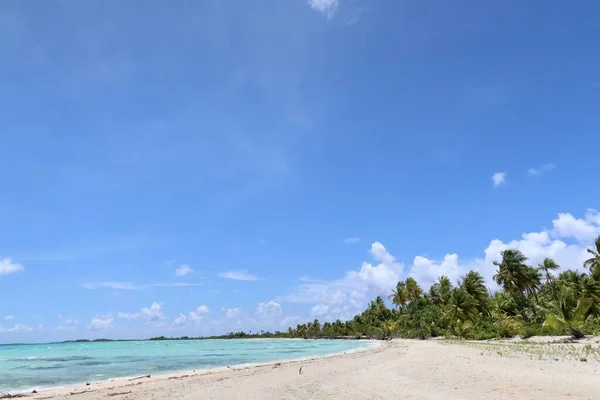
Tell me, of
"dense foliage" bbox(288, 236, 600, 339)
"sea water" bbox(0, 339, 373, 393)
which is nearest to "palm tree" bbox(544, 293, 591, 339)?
"dense foliage" bbox(288, 236, 600, 339)

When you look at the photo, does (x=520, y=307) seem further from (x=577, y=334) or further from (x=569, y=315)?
(x=569, y=315)

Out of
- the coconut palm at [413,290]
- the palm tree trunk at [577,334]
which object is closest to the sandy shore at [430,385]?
the palm tree trunk at [577,334]

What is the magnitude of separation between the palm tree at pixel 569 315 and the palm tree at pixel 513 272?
27172mm

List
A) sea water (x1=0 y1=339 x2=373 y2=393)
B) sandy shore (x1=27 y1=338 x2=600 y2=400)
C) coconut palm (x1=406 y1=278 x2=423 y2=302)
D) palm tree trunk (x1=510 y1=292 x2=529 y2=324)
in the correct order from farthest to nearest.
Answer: coconut palm (x1=406 y1=278 x2=423 y2=302) < palm tree trunk (x1=510 y1=292 x2=529 y2=324) < sea water (x1=0 y1=339 x2=373 y2=393) < sandy shore (x1=27 y1=338 x2=600 y2=400)

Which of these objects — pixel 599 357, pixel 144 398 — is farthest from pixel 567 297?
pixel 144 398

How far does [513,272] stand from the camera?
61719 millimetres

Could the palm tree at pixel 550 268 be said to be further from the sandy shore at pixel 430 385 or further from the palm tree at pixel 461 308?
the sandy shore at pixel 430 385

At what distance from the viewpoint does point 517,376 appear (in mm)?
15156

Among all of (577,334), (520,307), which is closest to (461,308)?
(520,307)

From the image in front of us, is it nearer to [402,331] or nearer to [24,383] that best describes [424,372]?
[24,383]

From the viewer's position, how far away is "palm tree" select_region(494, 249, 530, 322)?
61138mm

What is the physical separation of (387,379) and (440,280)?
71742mm

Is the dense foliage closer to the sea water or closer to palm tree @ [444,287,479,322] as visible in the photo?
palm tree @ [444,287,479,322]

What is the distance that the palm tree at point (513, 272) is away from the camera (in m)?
61.1
